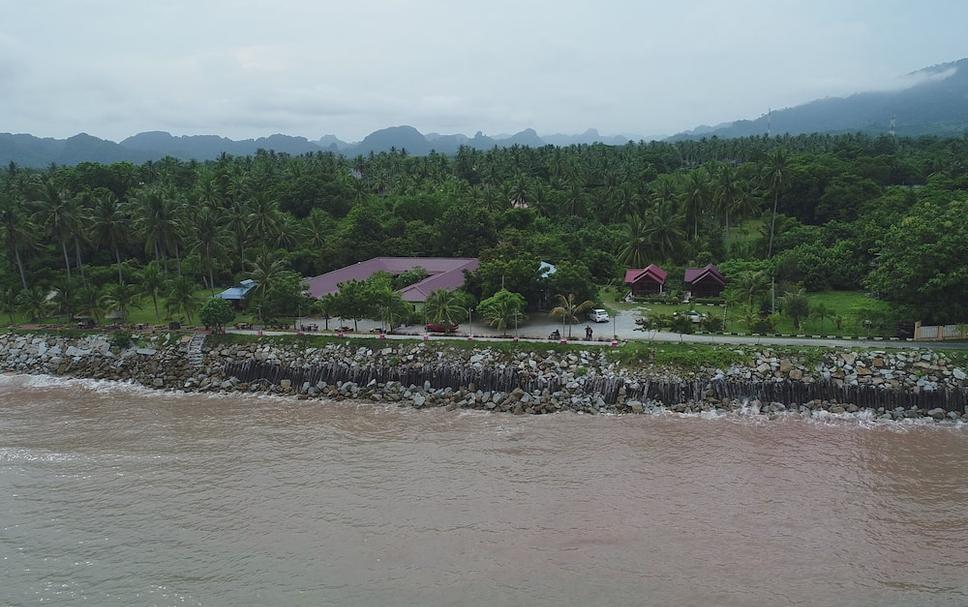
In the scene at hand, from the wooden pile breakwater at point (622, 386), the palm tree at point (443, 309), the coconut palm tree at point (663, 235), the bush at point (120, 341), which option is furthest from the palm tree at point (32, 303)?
the coconut palm tree at point (663, 235)

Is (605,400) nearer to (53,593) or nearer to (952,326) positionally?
(952,326)

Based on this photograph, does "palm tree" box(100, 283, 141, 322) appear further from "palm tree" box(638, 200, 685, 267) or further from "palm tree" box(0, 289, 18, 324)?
"palm tree" box(638, 200, 685, 267)

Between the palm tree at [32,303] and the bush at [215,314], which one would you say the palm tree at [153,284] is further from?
the bush at [215,314]

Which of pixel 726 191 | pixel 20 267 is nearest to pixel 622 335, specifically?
pixel 726 191

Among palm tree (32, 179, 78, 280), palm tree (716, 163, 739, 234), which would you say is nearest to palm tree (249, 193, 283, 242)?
palm tree (32, 179, 78, 280)

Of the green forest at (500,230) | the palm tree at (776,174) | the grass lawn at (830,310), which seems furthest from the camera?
the palm tree at (776,174)
